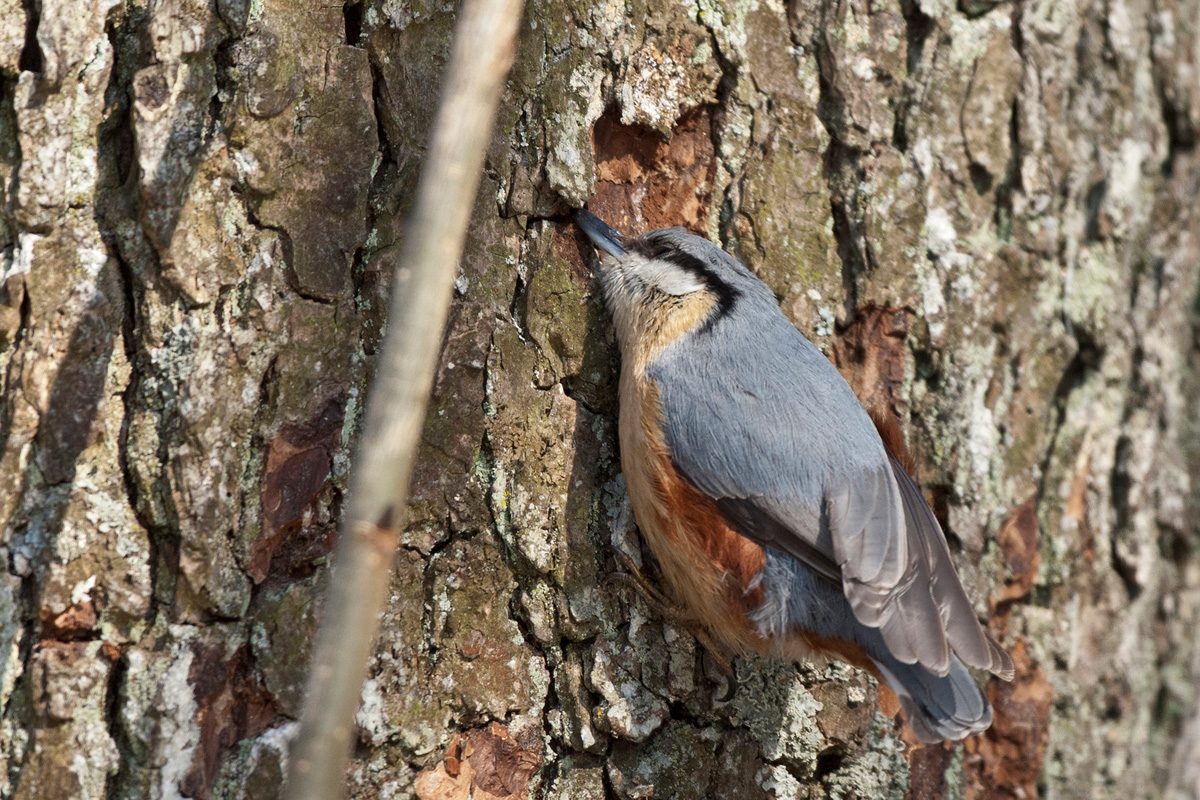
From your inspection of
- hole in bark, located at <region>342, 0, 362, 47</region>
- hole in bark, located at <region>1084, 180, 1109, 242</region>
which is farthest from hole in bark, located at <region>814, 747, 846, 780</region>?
hole in bark, located at <region>342, 0, 362, 47</region>

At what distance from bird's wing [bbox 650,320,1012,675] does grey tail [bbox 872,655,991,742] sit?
64 millimetres

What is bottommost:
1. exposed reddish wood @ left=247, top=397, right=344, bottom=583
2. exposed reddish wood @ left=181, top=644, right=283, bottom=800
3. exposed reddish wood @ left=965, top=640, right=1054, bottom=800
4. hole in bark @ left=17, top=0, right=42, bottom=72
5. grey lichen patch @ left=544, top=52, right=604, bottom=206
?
exposed reddish wood @ left=965, top=640, right=1054, bottom=800

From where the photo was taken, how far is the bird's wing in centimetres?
192

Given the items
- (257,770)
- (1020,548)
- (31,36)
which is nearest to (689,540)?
(257,770)

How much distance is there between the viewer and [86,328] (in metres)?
1.67

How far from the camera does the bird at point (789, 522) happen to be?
1889 millimetres

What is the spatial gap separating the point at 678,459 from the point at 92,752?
110 centimetres

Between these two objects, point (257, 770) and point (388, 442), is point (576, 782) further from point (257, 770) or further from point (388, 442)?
point (388, 442)

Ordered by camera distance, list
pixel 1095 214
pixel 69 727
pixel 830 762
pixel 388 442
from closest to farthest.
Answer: pixel 388 442, pixel 69 727, pixel 830 762, pixel 1095 214

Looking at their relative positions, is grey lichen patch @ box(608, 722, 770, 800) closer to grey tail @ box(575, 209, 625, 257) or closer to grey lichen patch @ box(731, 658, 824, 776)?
grey lichen patch @ box(731, 658, 824, 776)

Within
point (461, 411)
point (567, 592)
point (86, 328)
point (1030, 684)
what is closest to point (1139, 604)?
point (1030, 684)

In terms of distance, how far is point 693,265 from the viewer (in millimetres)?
2158

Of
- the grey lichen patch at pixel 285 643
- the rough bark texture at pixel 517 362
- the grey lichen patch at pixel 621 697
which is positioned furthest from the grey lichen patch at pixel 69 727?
the grey lichen patch at pixel 621 697

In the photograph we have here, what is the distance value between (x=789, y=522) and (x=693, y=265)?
1.88ft
